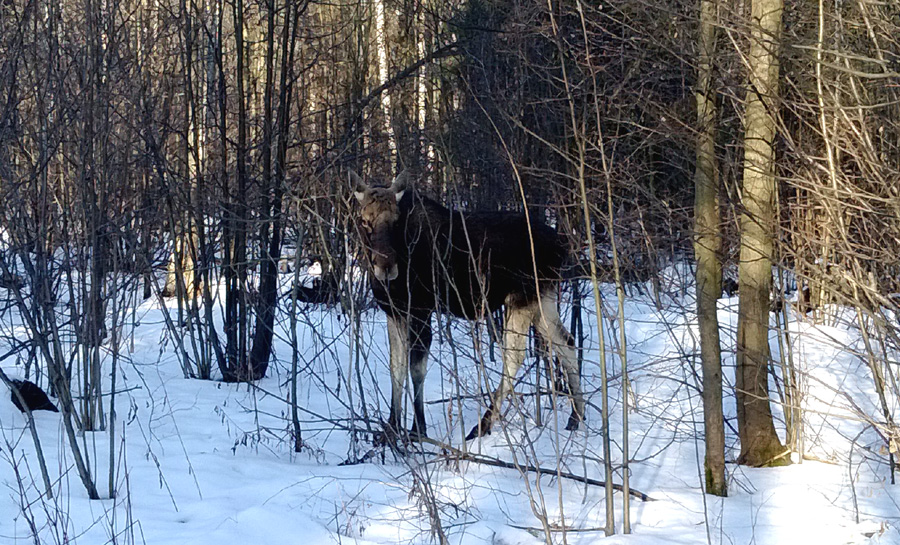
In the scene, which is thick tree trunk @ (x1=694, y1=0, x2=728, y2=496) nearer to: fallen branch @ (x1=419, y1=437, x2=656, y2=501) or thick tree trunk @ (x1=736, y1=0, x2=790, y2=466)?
thick tree trunk @ (x1=736, y1=0, x2=790, y2=466)

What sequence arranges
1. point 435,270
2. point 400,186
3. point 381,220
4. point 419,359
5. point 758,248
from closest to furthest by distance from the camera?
point 758,248 < point 435,270 < point 381,220 < point 400,186 < point 419,359

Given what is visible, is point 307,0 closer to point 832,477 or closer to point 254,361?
point 254,361

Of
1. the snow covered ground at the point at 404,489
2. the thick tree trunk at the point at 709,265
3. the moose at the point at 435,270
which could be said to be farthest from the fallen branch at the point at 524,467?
the moose at the point at 435,270

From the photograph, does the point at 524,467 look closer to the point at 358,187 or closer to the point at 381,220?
the point at 381,220

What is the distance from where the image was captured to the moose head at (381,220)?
713 centimetres

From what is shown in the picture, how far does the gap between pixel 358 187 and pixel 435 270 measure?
97 cm

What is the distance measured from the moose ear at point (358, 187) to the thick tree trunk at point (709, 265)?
2638 mm

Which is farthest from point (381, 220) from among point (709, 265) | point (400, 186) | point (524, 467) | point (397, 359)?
point (709, 265)

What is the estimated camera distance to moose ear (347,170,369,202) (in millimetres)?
7410

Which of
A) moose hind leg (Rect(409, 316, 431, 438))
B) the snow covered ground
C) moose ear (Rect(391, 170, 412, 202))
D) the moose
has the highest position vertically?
moose ear (Rect(391, 170, 412, 202))

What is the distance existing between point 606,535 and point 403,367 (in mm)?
2880

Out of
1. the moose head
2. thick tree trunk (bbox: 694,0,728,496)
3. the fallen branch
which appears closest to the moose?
the moose head

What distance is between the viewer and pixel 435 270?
23.5 ft

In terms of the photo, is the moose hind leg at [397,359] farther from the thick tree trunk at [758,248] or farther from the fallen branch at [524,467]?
the thick tree trunk at [758,248]
